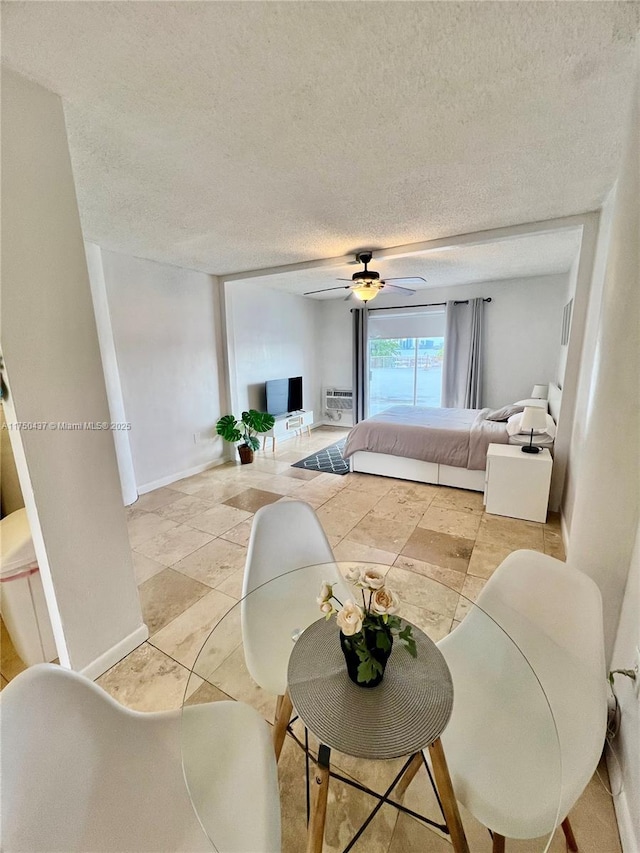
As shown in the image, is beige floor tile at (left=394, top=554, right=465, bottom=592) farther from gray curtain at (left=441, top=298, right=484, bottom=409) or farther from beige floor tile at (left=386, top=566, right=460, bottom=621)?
gray curtain at (left=441, top=298, right=484, bottom=409)

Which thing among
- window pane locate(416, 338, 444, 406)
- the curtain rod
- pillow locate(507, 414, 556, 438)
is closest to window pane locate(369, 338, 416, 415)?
window pane locate(416, 338, 444, 406)

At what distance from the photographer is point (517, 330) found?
5207 millimetres

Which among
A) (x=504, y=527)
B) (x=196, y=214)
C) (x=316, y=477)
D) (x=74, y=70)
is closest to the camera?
(x=74, y=70)

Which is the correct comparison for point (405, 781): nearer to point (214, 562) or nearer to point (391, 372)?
point (214, 562)

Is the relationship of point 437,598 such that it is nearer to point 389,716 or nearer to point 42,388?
point 389,716

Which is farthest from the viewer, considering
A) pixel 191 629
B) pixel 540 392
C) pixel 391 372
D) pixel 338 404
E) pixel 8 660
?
pixel 338 404

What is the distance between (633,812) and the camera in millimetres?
1042

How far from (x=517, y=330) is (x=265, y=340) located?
390 cm

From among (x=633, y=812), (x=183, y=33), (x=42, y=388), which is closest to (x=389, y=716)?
(x=633, y=812)

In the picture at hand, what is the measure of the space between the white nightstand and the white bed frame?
0.44m

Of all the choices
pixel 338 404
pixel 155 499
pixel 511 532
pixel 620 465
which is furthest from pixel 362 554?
pixel 338 404

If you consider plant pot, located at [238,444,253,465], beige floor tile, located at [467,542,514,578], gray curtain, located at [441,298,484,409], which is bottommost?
beige floor tile, located at [467,542,514,578]

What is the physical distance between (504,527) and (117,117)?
3.69 meters

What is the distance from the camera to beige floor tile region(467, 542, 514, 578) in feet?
7.93
